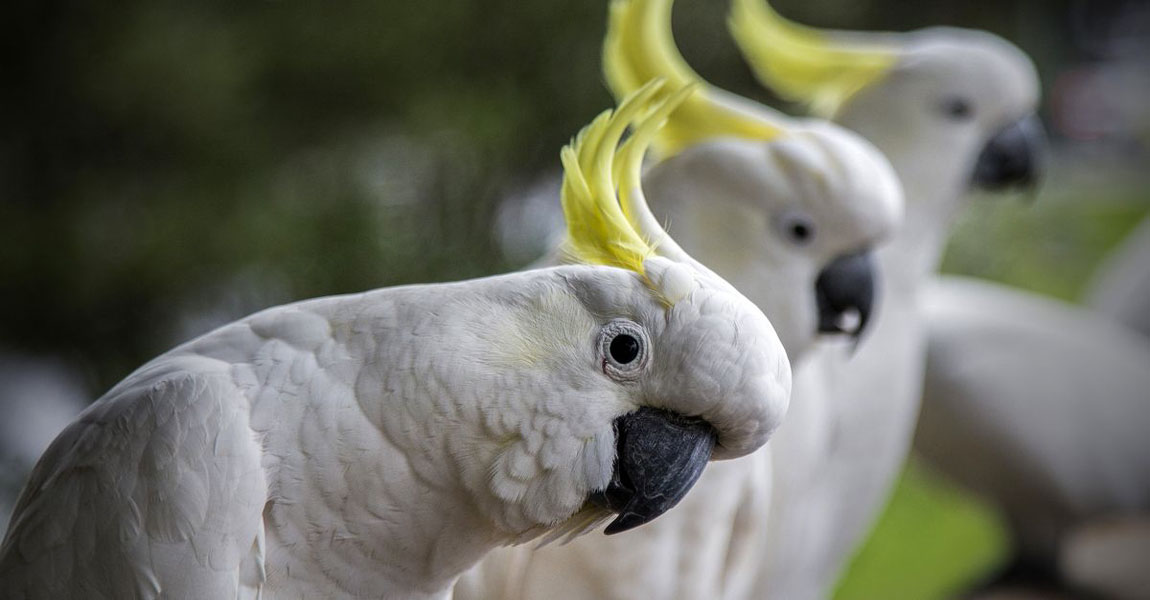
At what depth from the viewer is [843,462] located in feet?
6.24

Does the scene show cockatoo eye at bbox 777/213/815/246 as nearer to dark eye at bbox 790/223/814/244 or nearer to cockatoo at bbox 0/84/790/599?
dark eye at bbox 790/223/814/244

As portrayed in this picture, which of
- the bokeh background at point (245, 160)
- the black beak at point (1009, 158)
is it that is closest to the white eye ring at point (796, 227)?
the black beak at point (1009, 158)

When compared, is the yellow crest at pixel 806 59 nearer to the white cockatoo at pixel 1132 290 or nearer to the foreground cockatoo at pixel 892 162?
the foreground cockatoo at pixel 892 162

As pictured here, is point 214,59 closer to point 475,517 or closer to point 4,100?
point 4,100

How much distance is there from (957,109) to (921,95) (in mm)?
83

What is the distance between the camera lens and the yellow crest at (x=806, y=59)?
184 centimetres

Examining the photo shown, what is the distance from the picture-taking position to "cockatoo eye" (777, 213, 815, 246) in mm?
1489

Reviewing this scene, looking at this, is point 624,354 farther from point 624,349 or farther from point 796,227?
point 796,227

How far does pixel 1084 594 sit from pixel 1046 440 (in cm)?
46

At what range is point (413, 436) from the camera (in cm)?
97

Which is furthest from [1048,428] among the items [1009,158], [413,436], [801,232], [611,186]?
[413,436]

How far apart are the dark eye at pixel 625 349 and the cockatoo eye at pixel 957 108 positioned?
123cm

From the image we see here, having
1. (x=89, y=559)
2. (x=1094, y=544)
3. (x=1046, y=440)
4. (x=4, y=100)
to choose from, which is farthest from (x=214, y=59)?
(x=1094, y=544)

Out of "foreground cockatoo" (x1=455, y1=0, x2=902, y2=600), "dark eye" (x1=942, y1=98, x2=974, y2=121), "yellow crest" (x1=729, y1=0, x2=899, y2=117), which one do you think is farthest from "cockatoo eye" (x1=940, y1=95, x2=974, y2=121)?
"foreground cockatoo" (x1=455, y1=0, x2=902, y2=600)
